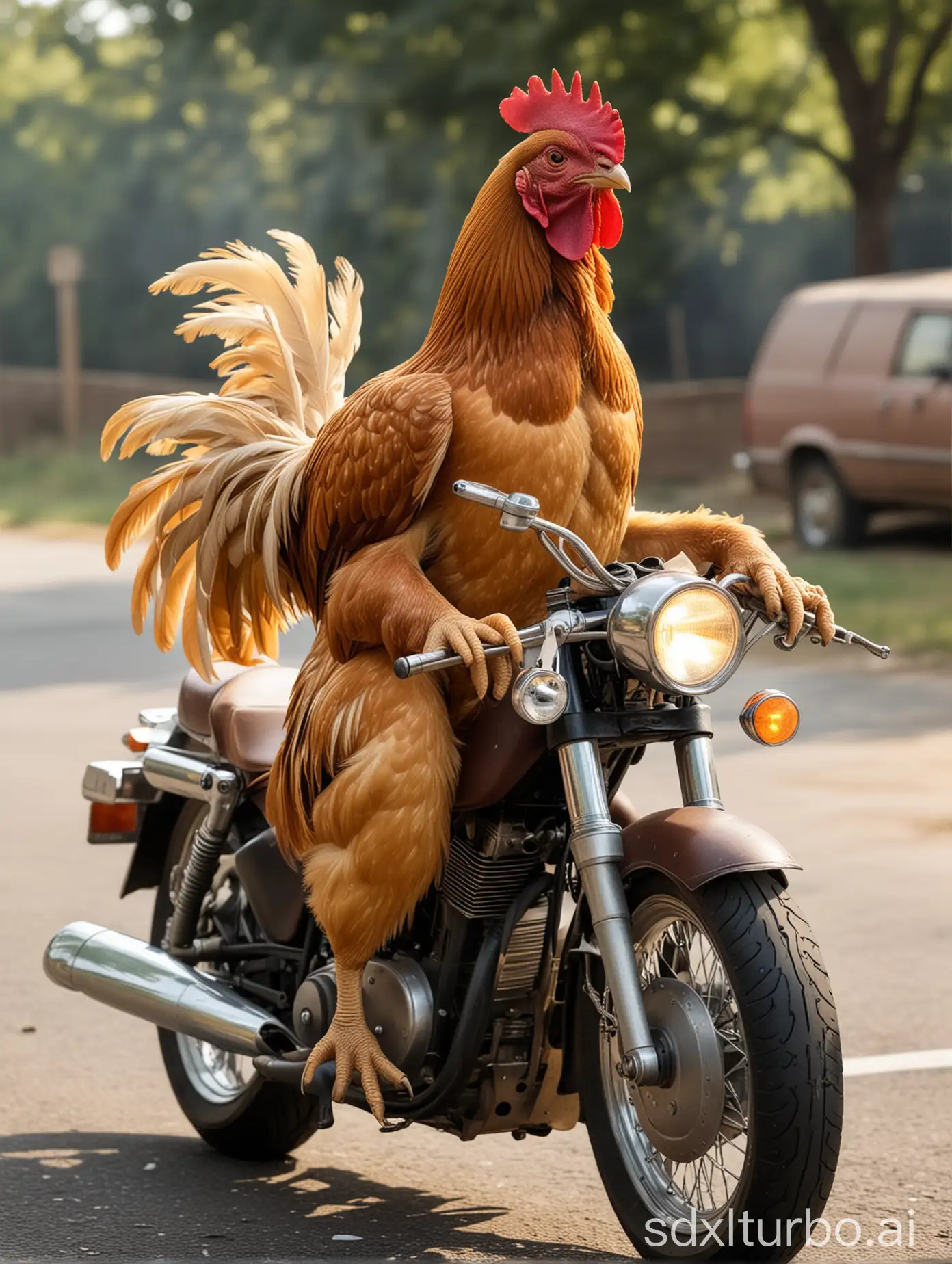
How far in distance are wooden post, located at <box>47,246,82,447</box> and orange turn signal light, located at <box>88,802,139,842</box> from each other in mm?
20801

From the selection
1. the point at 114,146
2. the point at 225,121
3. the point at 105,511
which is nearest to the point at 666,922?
the point at 105,511

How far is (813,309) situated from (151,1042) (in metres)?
12.8

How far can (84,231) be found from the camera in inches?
1409

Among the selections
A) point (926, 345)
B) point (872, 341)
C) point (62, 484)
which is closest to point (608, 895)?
point (926, 345)

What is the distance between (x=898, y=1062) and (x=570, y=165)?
267 cm

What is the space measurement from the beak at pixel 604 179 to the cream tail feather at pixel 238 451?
2.76 feet

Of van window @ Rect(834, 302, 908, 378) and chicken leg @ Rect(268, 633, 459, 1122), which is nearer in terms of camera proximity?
chicken leg @ Rect(268, 633, 459, 1122)

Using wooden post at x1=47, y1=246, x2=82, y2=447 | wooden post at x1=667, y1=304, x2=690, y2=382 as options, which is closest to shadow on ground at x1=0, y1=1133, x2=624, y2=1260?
wooden post at x1=47, y1=246, x2=82, y2=447

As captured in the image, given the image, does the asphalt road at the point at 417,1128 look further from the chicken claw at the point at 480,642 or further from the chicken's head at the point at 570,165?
the chicken's head at the point at 570,165

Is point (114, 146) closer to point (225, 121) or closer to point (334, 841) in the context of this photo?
point (225, 121)

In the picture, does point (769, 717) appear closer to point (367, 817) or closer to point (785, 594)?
point (785, 594)

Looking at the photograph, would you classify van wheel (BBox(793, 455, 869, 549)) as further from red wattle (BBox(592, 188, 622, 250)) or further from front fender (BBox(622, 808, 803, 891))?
front fender (BBox(622, 808, 803, 891))

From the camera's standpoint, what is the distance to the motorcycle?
134 inches

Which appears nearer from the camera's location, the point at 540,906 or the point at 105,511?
the point at 540,906
